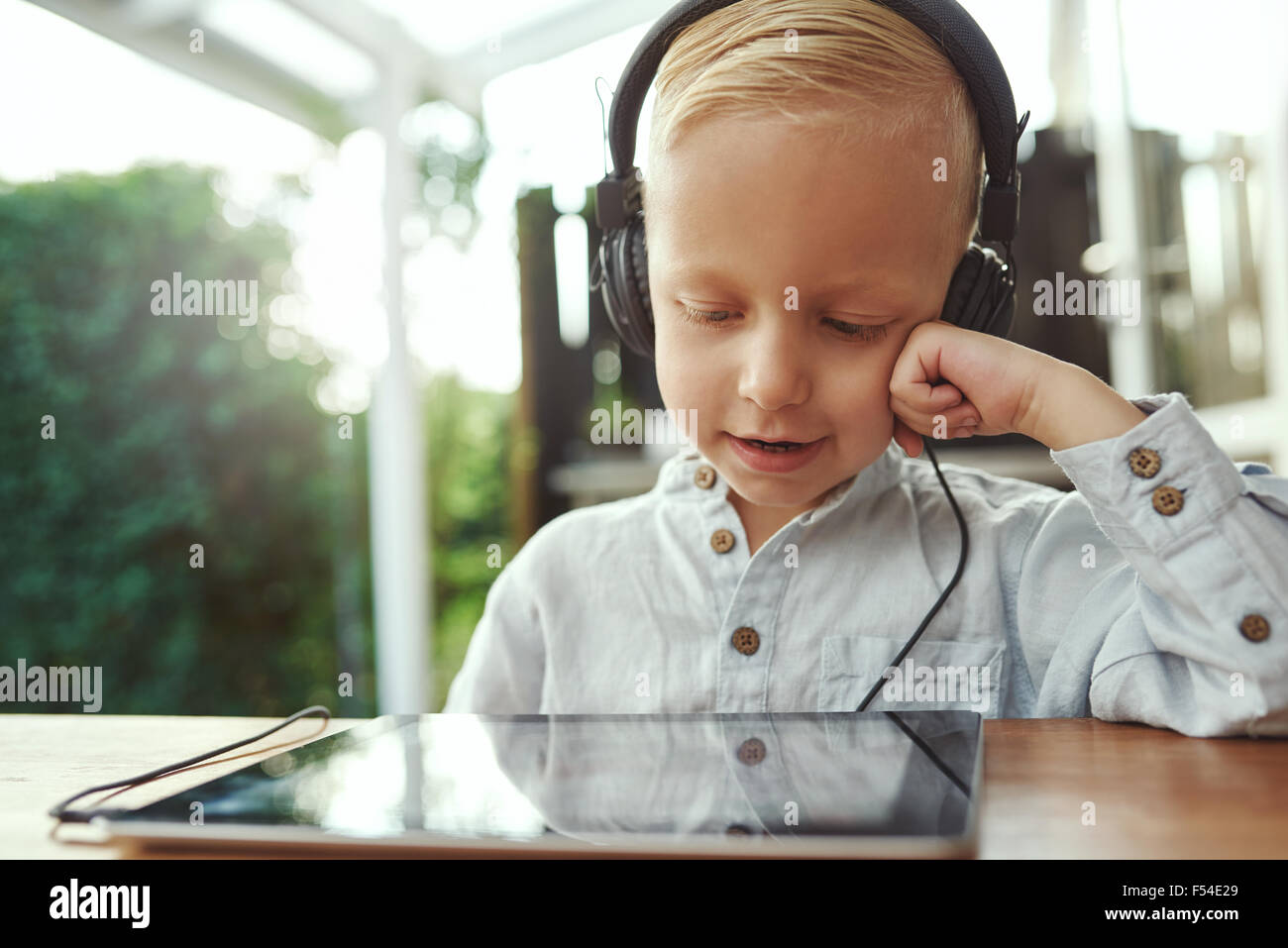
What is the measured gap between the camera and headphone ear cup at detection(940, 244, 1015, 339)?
83cm

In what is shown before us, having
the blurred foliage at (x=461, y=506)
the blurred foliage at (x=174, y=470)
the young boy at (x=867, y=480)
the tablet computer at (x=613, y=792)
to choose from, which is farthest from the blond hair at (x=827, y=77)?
the blurred foliage at (x=461, y=506)

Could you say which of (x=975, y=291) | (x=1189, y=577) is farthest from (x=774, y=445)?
(x=1189, y=577)

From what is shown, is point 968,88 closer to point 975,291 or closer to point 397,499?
point 975,291

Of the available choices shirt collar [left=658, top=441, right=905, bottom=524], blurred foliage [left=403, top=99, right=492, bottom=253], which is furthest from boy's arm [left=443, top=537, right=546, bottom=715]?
blurred foliage [left=403, top=99, right=492, bottom=253]

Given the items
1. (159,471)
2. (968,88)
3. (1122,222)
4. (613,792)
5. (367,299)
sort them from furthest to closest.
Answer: (367,299), (159,471), (1122,222), (968,88), (613,792)

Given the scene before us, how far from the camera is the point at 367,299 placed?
138 inches

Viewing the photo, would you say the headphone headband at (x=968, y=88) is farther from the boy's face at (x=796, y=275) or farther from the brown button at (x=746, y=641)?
the brown button at (x=746, y=641)

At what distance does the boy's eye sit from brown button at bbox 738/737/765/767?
35 cm

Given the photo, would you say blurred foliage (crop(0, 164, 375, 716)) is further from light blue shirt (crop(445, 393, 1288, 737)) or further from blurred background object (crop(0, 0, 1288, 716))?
light blue shirt (crop(445, 393, 1288, 737))

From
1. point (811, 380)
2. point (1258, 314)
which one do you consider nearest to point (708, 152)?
point (811, 380)

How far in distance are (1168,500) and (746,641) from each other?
37 cm

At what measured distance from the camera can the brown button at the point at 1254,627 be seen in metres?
0.67

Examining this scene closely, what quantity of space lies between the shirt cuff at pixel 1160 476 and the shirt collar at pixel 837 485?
218 millimetres

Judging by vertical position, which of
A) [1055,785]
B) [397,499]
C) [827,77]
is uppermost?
[827,77]
